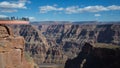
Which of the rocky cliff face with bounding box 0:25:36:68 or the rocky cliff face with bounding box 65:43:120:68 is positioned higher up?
the rocky cliff face with bounding box 0:25:36:68

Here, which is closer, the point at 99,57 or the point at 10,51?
the point at 10,51

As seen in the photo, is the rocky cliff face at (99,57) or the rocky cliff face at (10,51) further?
the rocky cliff face at (99,57)

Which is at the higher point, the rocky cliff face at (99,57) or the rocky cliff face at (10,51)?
the rocky cliff face at (10,51)

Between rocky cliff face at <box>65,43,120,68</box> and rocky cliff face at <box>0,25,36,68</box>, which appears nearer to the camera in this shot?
rocky cliff face at <box>0,25,36,68</box>

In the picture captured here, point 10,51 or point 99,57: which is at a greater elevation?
point 10,51
